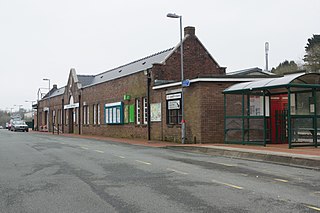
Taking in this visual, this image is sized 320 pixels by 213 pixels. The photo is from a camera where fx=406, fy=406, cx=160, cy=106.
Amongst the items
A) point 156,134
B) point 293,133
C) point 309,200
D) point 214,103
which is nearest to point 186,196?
point 309,200

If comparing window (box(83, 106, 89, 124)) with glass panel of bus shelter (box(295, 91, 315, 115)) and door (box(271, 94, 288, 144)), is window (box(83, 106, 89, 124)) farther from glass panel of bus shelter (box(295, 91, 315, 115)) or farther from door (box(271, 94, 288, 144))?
glass panel of bus shelter (box(295, 91, 315, 115))

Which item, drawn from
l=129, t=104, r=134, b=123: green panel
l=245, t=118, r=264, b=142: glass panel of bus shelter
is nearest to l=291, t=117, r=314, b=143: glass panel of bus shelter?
l=245, t=118, r=264, b=142: glass panel of bus shelter

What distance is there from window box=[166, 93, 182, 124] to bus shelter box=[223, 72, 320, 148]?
3849 millimetres

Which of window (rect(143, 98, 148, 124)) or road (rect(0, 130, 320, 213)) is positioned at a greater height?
window (rect(143, 98, 148, 124))

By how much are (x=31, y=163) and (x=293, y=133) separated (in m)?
11.4

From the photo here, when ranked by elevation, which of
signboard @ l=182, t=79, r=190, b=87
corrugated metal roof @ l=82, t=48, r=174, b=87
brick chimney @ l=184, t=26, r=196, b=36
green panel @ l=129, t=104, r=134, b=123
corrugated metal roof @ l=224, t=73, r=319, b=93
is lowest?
green panel @ l=129, t=104, r=134, b=123

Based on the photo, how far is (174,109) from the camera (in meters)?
26.0

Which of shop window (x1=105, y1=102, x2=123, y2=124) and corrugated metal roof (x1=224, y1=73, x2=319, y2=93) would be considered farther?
shop window (x1=105, y1=102, x2=123, y2=124)

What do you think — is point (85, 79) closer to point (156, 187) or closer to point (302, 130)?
point (302, 130)

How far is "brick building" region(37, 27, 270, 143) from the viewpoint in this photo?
23000 millimetres

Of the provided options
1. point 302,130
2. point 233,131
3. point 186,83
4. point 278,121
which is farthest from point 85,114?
point 302,130

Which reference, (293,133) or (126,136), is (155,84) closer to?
(126,136)

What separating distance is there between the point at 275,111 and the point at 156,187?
13340 mm

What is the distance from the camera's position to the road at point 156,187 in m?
7.41
